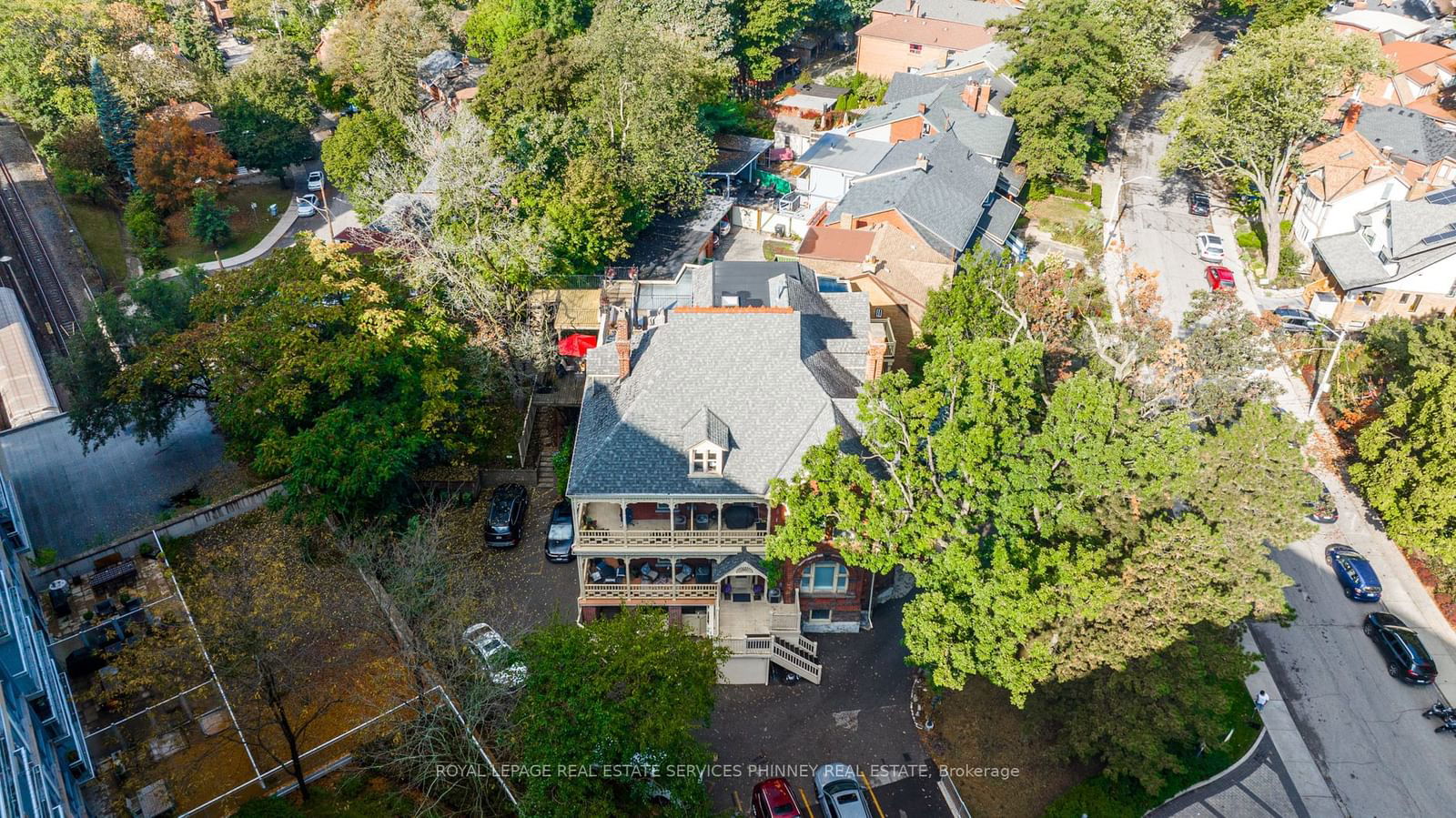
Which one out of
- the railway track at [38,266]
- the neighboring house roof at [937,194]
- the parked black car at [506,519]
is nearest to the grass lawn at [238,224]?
the railway track at [38,266]

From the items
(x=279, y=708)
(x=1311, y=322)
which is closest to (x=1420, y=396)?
(x=1311, y=322)

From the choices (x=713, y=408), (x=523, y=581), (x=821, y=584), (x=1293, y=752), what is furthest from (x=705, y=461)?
(x=1293, y=752)

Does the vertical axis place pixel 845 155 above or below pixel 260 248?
above

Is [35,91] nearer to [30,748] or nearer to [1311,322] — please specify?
[30,748]

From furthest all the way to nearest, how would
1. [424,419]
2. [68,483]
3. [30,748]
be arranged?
[68,483], [424,419], [30,748]

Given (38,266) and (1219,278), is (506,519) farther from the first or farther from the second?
(38,266)

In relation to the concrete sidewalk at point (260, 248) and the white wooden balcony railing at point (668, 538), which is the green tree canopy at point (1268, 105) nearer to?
the white wooden balcony railing at point (668, 538)

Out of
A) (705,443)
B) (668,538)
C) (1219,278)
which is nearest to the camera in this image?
(705,443)

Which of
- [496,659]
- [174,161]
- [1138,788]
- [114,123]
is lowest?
[1138,788]

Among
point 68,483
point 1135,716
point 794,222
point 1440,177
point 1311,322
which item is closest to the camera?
point 1135,716
